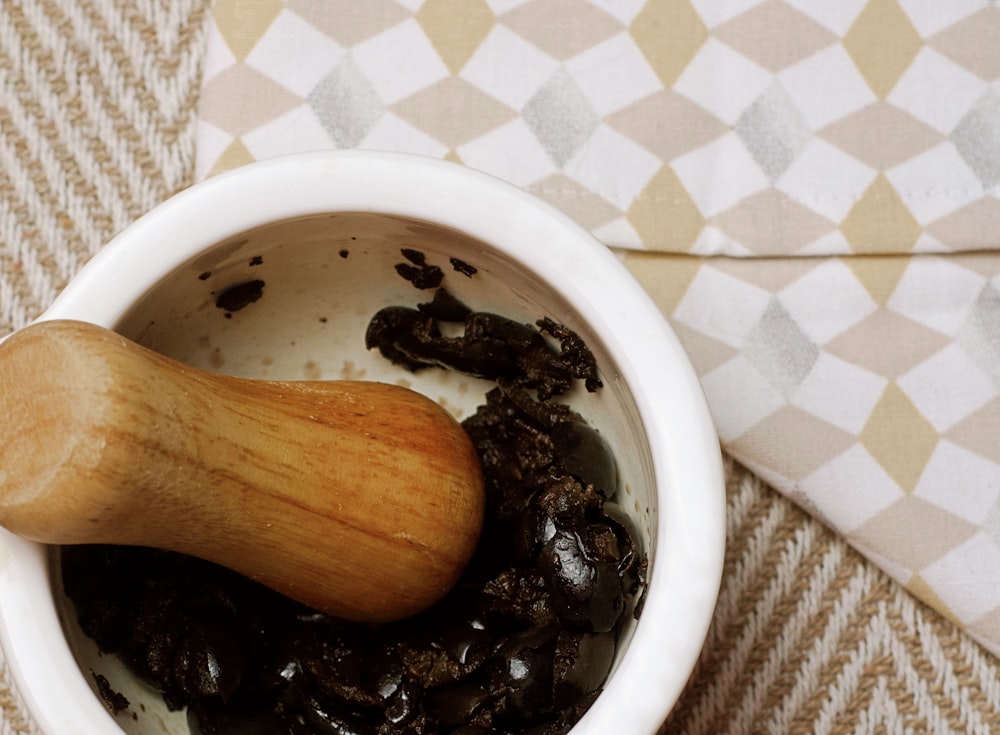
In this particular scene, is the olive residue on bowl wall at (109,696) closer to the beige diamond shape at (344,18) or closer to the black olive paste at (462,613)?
the black olive paste at (462,613)

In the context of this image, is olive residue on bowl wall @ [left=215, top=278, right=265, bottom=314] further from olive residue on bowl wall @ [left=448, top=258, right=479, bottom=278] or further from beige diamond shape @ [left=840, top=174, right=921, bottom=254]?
beige diamond shape @ [left=840, top=174, right=921, bottom=254]

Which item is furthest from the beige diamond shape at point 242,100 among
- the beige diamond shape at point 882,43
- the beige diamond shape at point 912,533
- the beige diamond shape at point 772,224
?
the beige diamond shape at point 912,533

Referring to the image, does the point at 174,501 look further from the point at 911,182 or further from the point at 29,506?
the point at 911,182

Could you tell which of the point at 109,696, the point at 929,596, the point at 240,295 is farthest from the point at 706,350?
the point at 109,696

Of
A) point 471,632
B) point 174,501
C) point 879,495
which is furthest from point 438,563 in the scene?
point 879,495

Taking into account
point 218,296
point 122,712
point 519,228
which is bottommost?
point 122,712

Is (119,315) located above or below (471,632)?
above
